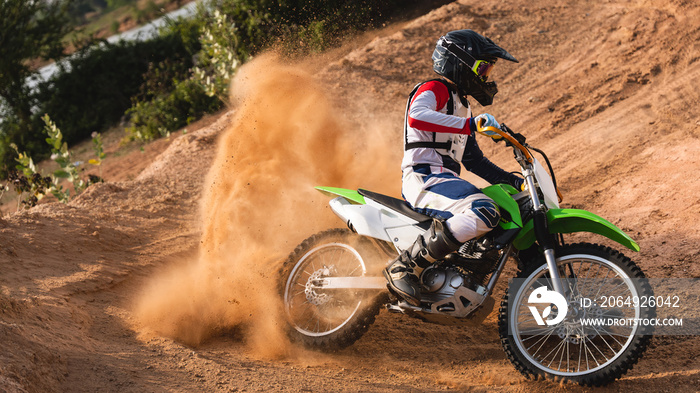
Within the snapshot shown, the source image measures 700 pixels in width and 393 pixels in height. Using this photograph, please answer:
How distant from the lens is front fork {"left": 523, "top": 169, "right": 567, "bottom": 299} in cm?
383

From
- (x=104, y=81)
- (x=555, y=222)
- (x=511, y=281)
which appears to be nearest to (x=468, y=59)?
(x=555, y=222)

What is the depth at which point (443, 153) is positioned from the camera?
4438 millimetres

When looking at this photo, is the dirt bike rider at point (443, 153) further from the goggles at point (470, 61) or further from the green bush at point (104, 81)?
the green bush at point (104, 81)

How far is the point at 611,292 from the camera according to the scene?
3945 millimetres

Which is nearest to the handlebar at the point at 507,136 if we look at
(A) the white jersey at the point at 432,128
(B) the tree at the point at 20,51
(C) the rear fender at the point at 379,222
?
(A) the white jersey at the point at 432,128

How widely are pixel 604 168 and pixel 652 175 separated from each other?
66cm

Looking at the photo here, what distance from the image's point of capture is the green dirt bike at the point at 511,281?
384 centimetres

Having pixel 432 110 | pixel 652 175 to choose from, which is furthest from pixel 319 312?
pixel 652 175

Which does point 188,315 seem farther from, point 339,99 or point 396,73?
point 396,73

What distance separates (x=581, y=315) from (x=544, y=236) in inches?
22.9

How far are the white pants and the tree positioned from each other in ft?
55.6

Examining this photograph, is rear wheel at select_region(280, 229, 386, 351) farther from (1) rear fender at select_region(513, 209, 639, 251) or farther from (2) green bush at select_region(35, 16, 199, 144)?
(2) green bush at select_region(35, 16, 199, 144)

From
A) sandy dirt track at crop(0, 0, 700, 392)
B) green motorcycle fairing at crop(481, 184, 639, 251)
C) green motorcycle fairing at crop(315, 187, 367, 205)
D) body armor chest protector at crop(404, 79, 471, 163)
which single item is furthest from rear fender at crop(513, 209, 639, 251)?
green motorcycle fairing at crop(315, 187, 367, 205)

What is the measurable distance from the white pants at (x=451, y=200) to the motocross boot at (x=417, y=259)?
79 mm
